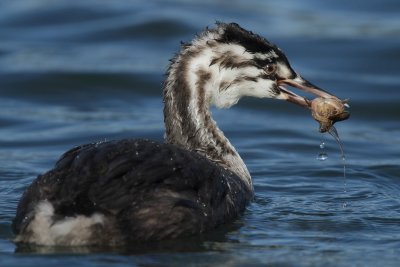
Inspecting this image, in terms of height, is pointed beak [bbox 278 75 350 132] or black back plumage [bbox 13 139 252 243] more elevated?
pointed beak [bbox 278 75 350 132]

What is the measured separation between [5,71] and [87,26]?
2543 mm

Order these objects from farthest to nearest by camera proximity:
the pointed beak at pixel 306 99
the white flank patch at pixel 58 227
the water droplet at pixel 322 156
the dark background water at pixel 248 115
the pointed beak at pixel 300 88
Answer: the water droplet at pixel 322 156 < the pointed beak at pixel 300 88 < the pointed beak at pixel 306 99 < the dark background water at pixel 248 115 < the white flank patch at pixel 58 227

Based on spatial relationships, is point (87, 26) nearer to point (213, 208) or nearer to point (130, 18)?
point (130, 18)

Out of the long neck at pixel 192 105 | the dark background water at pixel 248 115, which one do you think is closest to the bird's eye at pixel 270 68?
the long neck at pixel 192 105

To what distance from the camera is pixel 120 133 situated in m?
13.8

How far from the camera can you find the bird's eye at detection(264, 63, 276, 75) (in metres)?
10.5

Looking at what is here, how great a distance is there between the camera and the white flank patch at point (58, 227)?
8.28m

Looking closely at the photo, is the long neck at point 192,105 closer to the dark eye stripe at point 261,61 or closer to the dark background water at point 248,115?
the dark eye stripe at point 261,61

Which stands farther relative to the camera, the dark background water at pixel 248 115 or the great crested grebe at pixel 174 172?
the dark background water at pixel 248 115

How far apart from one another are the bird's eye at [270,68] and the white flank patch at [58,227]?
2.71m

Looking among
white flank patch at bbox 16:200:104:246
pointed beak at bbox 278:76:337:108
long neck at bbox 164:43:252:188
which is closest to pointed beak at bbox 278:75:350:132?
pointed beak at bbox 278:76:337:108

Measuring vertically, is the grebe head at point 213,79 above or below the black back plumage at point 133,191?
above

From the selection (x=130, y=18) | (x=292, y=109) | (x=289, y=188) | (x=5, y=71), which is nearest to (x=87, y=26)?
(x=130, y=18)

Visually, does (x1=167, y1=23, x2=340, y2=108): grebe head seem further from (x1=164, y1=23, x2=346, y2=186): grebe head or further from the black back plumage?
the black back plumage
